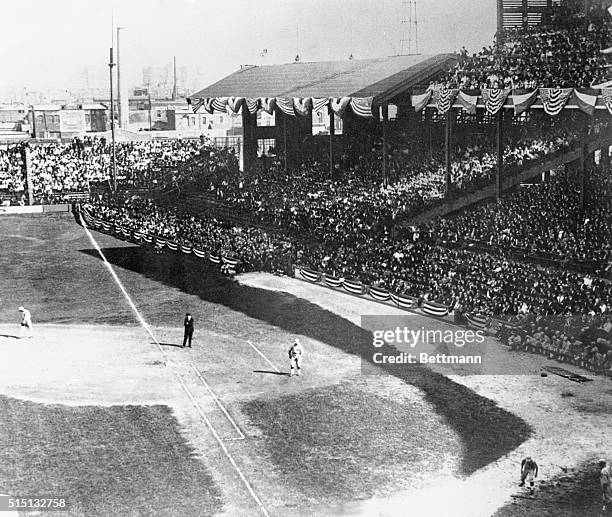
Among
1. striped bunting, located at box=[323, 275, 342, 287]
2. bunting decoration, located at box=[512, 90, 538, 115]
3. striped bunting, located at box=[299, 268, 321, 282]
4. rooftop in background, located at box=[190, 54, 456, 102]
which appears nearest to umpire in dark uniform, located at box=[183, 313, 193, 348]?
striped bunting, located at box=[323, 275, 342, 287]

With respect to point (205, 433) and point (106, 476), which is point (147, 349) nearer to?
point (205, 433)

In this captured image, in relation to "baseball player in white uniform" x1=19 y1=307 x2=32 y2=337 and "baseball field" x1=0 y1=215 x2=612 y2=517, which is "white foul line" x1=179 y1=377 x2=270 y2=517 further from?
A: "baseball player in white uniform" x1=19 y1=307 x2=32 y2=337

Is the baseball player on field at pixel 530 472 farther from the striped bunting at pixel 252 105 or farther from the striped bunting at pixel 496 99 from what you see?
the striped bunting at pixel 252 105

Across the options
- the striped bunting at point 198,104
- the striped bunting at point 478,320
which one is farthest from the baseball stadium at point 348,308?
the striped bunting at point 198,104

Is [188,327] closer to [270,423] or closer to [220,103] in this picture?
[270,423]

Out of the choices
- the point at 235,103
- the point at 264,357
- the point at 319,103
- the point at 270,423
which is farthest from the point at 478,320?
the point at 235,103

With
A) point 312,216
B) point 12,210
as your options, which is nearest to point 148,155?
point 12,210
